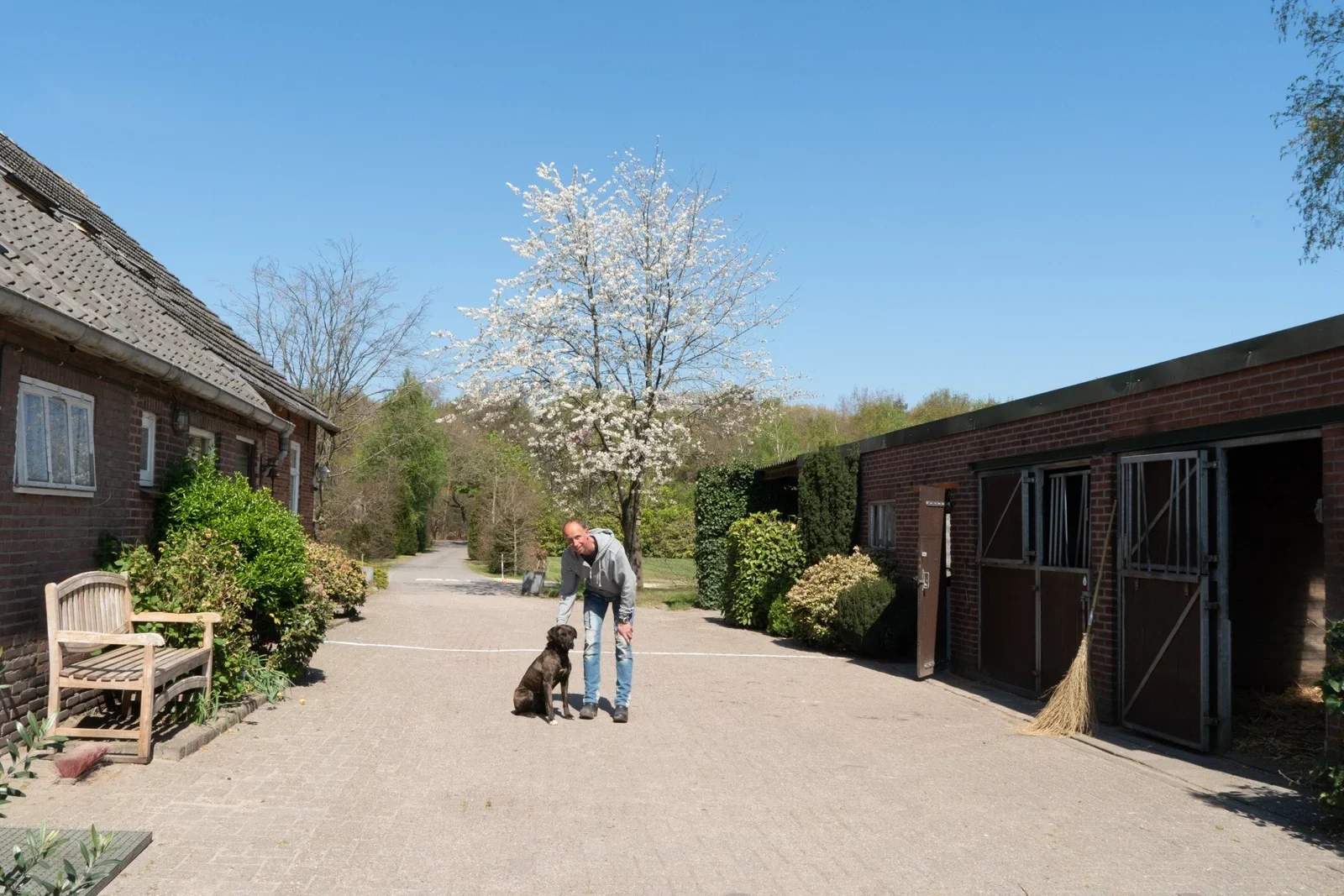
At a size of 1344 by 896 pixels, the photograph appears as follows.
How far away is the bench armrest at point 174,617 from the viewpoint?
8219mm

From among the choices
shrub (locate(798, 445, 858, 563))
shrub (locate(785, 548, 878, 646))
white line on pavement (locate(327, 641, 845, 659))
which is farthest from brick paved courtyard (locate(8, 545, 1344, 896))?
shrub (locate(798, 445, 858, 563))

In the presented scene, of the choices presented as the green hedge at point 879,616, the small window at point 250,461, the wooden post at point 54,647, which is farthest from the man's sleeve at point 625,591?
the small window at point 250,461

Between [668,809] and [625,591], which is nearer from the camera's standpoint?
[668,809]

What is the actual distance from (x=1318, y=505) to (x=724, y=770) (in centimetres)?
449

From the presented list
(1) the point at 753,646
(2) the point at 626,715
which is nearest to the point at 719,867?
(2) the point at 626,715

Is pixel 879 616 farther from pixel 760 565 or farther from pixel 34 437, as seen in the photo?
pixel 34 437

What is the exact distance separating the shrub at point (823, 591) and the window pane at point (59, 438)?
10271 mm

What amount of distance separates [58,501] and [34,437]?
628mm

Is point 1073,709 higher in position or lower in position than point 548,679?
lower

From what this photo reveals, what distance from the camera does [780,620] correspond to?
18.0 metres

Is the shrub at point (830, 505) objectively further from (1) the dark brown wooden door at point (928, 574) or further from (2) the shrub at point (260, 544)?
(2) the shrub at point (260, 544)

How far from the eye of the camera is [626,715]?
32.1 ft

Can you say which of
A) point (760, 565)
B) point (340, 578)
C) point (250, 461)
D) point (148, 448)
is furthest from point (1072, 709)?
point (340, 578)

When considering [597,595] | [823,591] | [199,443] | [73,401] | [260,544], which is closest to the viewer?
[73,401]
